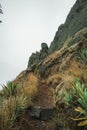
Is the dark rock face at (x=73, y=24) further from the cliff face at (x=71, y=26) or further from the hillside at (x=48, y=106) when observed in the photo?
the hillside at (x=48, y=106)

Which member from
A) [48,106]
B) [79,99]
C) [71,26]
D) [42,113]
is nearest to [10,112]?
[42,113]

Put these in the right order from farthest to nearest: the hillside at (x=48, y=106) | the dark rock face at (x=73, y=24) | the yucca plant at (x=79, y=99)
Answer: the dark rock face at (x=73, y=24), the hillside at (x=48, y=106), the yucca plant at (x=79, y=99)

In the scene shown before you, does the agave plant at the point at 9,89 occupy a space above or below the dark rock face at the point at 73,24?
below

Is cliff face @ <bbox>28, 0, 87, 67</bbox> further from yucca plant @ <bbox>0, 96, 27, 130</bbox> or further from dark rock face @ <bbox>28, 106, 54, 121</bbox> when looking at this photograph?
yucca plant @ <bbox>0, 96, 27, 130</bbox>

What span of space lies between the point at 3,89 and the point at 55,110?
2.63 metres

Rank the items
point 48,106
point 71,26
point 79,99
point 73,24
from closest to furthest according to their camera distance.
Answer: point 79,99, point 48,106, point 73,24, point 71,26

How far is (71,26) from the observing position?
27.0 meters

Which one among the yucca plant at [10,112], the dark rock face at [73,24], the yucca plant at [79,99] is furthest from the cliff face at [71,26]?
the yucca plant at [79,99]

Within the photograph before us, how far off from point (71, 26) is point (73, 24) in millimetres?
346

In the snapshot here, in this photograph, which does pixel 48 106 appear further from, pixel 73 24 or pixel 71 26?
pixel 71 26

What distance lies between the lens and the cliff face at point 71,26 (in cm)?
2525

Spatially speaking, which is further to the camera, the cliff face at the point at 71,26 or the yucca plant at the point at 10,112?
the cliff face at the point at 71,26

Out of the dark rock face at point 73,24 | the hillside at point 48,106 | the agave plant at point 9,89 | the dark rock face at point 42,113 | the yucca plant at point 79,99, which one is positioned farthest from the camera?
the dark rock face at point 73,24

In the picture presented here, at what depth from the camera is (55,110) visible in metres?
7.91
